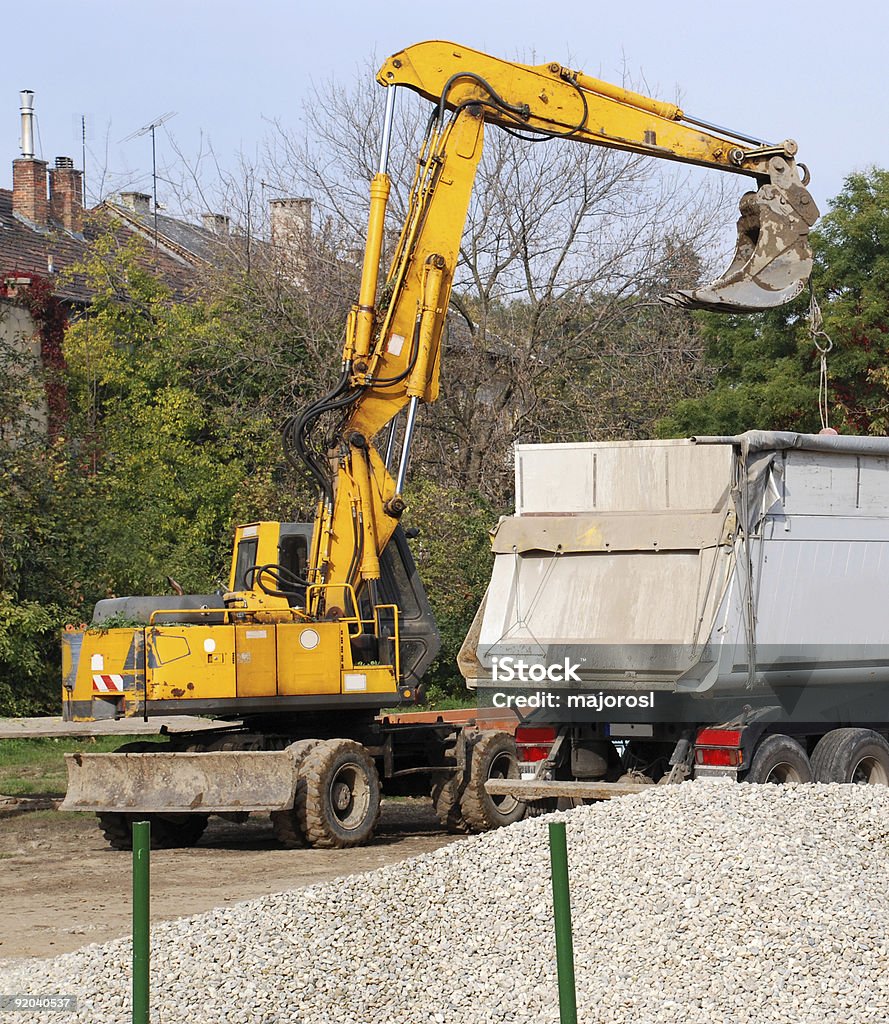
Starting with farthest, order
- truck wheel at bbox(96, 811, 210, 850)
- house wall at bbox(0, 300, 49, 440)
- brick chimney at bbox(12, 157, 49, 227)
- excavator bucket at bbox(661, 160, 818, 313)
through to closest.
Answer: brick chimney at bbox(12, 157, 49, 227) → house wall at bbox(0, 300, 49, 440) → excavator bucket at bbox(661, 160, 818, 313) → truck wheel at bbox(96, 811, 210, 850)

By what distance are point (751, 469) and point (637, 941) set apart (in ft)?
16.9

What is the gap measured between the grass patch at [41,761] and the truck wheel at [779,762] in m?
8.11

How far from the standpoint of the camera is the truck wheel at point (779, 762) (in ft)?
39.8

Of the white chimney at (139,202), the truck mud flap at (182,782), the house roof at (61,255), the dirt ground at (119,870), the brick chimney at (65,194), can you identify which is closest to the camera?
the dirt ground at (119,870)

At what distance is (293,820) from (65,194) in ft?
91.1

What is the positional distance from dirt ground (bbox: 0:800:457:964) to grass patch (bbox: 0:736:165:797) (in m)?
1.69

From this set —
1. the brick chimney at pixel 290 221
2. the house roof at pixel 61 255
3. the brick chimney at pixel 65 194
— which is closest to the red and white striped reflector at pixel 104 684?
the brick chimney at pixel 290 221

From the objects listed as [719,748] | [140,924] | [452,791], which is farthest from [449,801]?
[140,924]

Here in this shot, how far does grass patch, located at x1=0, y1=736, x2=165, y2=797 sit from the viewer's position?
18547mm

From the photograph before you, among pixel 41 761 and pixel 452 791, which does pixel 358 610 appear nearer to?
pixel 452 791

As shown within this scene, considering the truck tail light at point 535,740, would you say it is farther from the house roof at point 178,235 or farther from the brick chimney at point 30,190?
the brick chimney at point 30,190

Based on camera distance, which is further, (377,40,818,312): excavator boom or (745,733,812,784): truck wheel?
(377,40,818,312): excavator boom

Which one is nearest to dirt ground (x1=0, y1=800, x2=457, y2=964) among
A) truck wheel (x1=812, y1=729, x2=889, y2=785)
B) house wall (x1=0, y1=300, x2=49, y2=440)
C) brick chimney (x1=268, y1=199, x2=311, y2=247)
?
truck wheel (x1=812, y1=729, x2=889, y2=785)

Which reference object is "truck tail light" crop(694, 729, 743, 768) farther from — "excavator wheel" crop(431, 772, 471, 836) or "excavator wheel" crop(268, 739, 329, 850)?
"excavator wheel" crop(268, 739, 329, 850)
